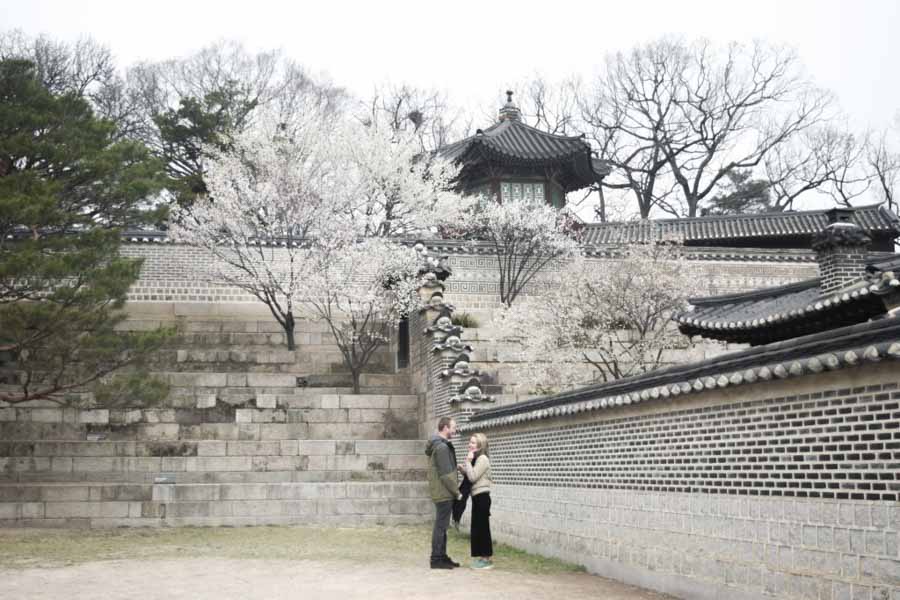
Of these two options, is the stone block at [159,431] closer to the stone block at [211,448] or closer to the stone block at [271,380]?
the stone block at [211,448]

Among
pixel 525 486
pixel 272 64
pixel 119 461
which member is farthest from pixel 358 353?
pixel 272 64

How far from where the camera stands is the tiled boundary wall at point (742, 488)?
613 centimetres

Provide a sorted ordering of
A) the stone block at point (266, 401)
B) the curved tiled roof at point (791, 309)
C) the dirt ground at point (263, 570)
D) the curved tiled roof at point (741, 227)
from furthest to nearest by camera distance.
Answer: the curved tiled roof at point (741, 227)
the stone block at point (266, 401)
the curved tiled roof at point (791, 309)
the dirt ground at point (263, 570)

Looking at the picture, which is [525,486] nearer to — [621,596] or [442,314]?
[621,596]

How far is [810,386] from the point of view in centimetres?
671

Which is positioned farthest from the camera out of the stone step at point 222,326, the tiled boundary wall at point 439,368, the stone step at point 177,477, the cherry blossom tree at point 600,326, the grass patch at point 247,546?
the stone step at point 222,326

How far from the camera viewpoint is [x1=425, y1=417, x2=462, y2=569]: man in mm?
10320

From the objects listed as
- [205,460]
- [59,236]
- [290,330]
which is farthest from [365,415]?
[59,236]

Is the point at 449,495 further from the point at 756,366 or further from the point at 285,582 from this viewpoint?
the point at 756,366

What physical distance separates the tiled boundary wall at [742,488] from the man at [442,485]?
137 cm

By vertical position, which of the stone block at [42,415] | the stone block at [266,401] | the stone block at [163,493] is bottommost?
the stone block at [163,493]

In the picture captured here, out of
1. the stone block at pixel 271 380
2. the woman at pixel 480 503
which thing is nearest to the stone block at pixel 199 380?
the stone block at pixel 271 380

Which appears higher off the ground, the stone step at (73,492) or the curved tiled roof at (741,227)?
the curved tiled roof at (741,227)

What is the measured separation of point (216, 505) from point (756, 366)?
394 inches
